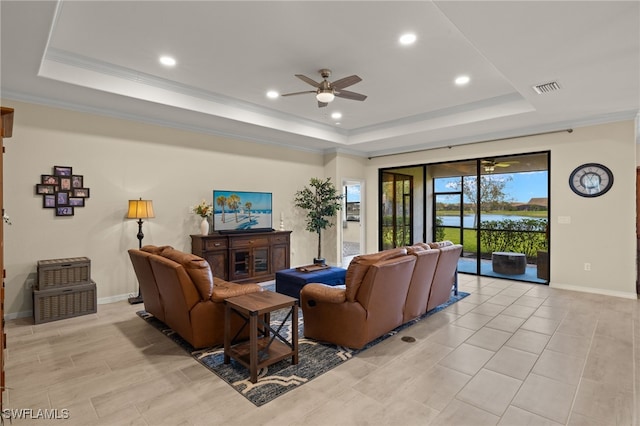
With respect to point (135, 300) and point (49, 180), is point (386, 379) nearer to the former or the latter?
point (135, 300)

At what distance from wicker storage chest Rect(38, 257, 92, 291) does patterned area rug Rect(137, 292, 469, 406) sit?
5.24 ft

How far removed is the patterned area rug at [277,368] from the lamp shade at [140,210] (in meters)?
1.90

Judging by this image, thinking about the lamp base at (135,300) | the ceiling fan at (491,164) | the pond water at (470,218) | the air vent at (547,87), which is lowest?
the lamp base at (135,300)

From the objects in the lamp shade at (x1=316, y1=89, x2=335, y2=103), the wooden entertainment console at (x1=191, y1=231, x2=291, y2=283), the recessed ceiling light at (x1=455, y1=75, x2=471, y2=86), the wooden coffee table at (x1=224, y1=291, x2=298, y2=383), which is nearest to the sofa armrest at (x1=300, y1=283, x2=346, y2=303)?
the wooden coffee table at (x1=224, y1=291, x2=298, y2=383)

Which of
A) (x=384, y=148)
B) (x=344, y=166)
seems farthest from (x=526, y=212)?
(x=344, y=166)

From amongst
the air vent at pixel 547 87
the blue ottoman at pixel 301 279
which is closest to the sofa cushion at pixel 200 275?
the blue ottoman at pixel 301 279

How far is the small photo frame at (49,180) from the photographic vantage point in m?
4.31

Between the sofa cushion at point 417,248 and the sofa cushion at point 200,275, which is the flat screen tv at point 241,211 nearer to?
the sofa cushion at point 200,275

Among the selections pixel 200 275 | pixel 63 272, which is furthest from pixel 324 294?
pixel 63 272

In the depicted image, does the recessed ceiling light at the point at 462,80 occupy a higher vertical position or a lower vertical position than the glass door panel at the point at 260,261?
higher

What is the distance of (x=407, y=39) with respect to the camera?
10.9 feet

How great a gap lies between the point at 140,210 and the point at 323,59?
3.28m

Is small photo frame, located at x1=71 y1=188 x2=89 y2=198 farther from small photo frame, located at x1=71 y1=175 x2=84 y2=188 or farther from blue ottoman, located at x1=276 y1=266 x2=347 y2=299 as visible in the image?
blue ottoman, located at x1=276 y1=266 x2=347 y2=299

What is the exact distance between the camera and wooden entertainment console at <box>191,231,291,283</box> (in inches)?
217
